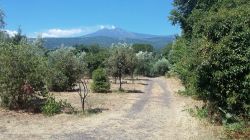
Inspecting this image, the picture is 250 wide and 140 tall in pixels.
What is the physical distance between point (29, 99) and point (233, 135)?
1285 cm

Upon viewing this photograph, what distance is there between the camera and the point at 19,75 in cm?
2392

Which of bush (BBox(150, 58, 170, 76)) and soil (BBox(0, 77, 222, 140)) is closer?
soil (BBox(0, 77, 222, 140))

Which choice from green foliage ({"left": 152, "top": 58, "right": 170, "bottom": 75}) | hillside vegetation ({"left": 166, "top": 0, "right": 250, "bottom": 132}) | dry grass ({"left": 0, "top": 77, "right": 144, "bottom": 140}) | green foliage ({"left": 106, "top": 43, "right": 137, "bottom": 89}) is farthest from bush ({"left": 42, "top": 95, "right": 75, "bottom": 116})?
green foliage ({"left": 152, "top": 58, "right": 170, "bottom": 75})

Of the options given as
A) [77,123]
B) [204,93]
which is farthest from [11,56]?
[204,93]

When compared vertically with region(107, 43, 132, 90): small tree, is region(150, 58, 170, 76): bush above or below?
below

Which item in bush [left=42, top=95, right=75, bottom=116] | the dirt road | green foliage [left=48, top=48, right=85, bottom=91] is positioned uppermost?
green foliage [left=48, top=48, right=85, bottom=91]

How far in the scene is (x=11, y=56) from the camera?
944 inches

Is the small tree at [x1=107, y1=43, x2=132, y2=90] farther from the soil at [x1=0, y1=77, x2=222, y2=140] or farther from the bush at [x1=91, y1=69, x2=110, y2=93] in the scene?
the soil at [x1=0, y1=77, x2=222, y2=140]

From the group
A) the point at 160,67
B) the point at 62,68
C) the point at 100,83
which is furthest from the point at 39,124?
the point at 160,67

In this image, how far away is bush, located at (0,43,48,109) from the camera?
2378 centimetres

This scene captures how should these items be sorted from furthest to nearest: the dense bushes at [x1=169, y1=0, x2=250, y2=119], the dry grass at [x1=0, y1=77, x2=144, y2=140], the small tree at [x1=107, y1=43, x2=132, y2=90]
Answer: the small tree at [x1=107, y1=43, x2=132, y2=90] < the dense bushes at [x1=169, y1=0, x2=250, y2=119] < the dry grass at [x1=0, y1=77, x2=144, y2=140]

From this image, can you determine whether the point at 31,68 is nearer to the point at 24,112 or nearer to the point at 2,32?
the point at 24,112

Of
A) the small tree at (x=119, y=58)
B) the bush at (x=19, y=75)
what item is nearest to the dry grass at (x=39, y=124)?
the bush at (x=19, y=75)

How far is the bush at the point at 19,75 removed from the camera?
23.8 metres
